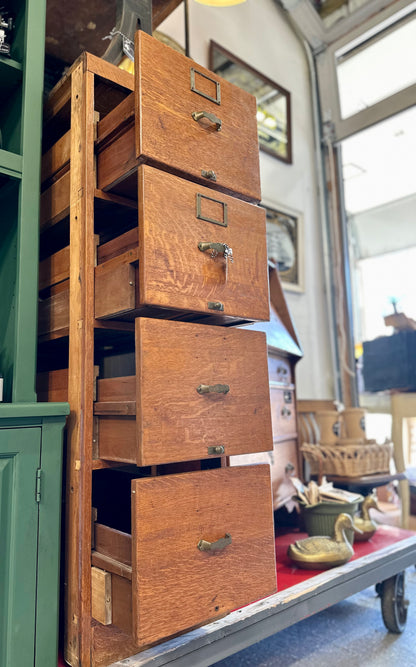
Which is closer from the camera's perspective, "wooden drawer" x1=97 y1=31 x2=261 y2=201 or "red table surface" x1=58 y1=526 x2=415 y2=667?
"wooden drawer" x1=97 y1=31 x2=261 y2=201

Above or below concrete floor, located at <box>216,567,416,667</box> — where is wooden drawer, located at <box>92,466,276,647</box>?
above

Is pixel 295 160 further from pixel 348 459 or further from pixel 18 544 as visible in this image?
pixel 18 544

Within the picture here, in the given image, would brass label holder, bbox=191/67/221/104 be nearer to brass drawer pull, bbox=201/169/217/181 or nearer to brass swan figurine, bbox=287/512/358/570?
brass drawer pull, bbox=201/169/217/181

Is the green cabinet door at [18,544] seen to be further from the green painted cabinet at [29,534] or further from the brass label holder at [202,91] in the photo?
the brass label holder at [202,91]

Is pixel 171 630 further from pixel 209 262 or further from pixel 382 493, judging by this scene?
pixel 382 493

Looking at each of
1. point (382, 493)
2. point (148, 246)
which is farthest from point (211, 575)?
point (382, 493)

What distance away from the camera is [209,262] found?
129 cm

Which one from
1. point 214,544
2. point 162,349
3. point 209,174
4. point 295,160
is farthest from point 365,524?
point 295,160

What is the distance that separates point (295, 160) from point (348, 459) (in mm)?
2618

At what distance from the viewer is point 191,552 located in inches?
45.7

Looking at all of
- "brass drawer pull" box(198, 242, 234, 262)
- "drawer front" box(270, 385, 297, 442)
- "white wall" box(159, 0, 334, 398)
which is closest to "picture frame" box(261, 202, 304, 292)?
"white wall" box(159, 0, 334, 398)

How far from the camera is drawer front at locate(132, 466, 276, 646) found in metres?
1.07

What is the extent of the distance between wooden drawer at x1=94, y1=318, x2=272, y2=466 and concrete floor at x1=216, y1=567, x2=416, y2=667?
0.85 metres

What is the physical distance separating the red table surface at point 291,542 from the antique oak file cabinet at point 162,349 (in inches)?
14.2
